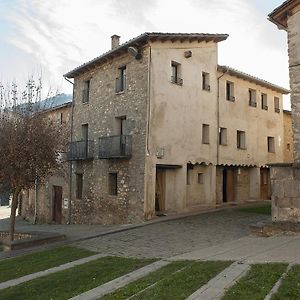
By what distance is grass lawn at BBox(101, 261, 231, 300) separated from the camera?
218 inches

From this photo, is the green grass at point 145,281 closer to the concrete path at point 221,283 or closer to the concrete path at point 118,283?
the concrete path at point 118,283

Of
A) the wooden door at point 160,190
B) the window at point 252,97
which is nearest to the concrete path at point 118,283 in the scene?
the wooden door at point 160,190

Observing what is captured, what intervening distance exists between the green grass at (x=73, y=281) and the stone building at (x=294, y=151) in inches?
170

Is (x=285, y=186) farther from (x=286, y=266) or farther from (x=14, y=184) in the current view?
(x=14, y=184)

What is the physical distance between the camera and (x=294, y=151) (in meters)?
10.6

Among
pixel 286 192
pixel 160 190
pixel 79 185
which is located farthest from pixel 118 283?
pixel 79 185

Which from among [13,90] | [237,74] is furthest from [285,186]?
[237,74]

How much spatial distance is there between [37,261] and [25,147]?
394 centimetres

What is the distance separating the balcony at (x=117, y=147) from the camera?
1614cm

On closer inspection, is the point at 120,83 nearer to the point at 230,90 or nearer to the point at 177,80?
the point at 177,80

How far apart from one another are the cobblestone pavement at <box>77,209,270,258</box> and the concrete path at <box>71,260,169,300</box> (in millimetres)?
1185

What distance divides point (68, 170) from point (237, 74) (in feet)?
37.7

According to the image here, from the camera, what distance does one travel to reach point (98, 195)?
18359 mm

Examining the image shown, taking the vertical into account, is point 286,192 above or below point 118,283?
above
